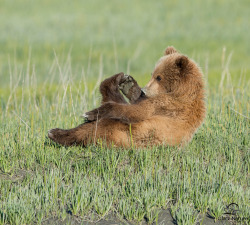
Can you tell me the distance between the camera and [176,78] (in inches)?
197

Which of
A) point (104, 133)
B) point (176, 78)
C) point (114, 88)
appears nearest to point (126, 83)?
point (114, 88)

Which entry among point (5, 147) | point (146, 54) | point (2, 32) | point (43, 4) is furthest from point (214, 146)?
point (43, 4)

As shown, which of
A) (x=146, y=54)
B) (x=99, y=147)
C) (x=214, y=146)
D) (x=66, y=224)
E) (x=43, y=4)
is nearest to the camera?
(x=66, y=224)

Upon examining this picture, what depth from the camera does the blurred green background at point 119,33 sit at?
1584 cm

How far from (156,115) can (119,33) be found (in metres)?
15.0

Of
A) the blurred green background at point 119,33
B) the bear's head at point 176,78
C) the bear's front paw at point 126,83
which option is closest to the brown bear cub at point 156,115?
the bear's head at point 176,78

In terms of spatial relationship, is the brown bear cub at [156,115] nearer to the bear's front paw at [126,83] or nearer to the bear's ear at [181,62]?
the bear's ear at [181,62]

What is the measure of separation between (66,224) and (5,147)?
65.4 inches

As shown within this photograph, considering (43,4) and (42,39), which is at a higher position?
(43,4)

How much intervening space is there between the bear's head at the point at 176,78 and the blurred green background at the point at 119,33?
839 cm

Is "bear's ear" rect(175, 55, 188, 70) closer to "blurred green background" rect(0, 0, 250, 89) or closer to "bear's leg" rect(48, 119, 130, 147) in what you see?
"bear's leg" rect(48, 119, 130, 147)

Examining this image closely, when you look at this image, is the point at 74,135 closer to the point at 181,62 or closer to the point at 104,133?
the point at 104,133

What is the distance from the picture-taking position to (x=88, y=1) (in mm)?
25688

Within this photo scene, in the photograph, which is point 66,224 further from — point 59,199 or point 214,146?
point 214,146
